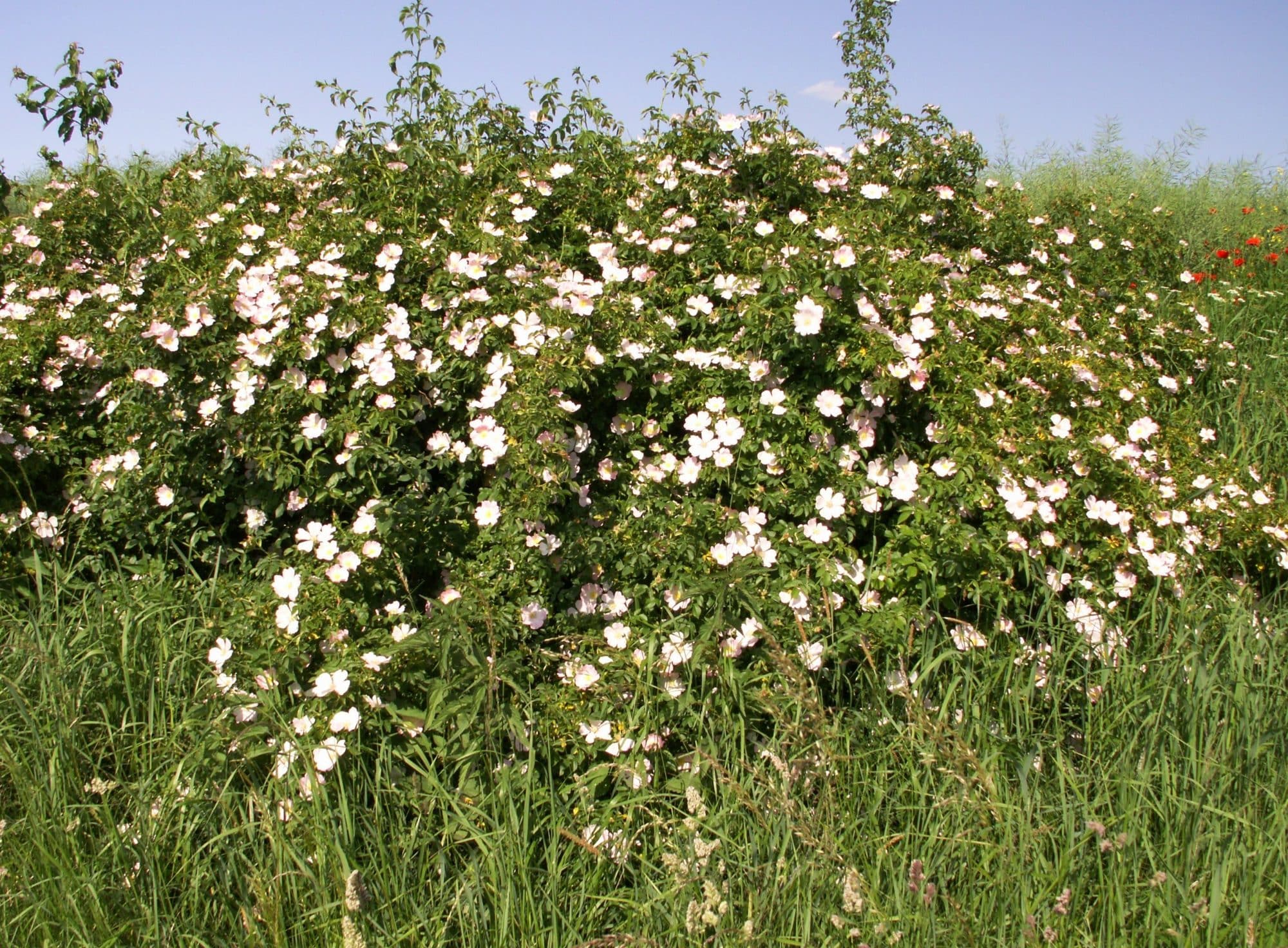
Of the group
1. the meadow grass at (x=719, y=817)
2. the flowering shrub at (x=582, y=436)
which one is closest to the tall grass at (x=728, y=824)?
the meadow grass at (x=719, y=817)

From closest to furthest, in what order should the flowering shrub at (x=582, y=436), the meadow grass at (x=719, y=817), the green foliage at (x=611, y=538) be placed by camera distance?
the meadow grass at (x=719, y=817) < the green foliage at (x=611, y=538) < the flowering shrub at (x=582, y=436)

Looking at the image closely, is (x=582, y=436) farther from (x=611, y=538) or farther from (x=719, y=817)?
(x=719, y=817)

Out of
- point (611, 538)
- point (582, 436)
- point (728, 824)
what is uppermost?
point (582, 436)

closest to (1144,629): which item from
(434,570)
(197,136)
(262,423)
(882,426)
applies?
(882,426)

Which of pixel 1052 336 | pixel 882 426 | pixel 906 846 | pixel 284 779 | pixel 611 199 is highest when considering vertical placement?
pixel 611 199

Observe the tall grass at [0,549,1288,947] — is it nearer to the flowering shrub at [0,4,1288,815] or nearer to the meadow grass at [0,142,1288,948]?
the meadow grass at [0,142,1288,948]

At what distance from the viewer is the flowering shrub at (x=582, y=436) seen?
2197 millimetres

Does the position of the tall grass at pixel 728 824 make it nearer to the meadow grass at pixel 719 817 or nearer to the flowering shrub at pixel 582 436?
the meadow grass at pixel 719 817

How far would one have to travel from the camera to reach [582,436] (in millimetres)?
2562

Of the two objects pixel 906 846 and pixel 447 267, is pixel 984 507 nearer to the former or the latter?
pixel 906 846

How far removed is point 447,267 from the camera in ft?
9.15

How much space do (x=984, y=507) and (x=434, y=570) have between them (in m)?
1.44

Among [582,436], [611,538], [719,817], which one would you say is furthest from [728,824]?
[582,436]

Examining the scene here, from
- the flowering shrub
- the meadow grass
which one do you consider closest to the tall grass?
the meadow grass
